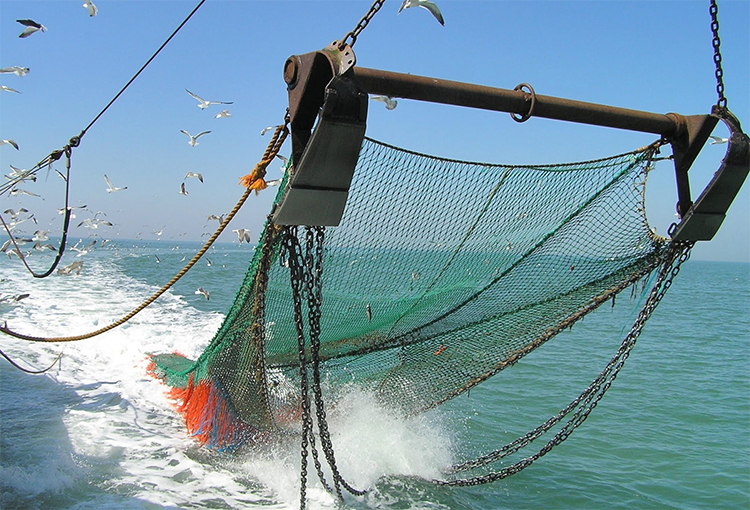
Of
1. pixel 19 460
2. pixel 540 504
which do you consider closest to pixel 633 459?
pixel 540 504

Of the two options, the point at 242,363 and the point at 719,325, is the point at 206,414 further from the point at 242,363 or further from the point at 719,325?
the point at 719,325

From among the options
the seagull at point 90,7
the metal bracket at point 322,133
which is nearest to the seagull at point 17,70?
the seagull at point 90,7

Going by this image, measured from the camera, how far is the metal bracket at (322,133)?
212 centimetres

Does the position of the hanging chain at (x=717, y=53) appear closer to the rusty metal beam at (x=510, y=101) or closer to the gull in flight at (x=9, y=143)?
the rusty metal beam at (x=510, y=101)

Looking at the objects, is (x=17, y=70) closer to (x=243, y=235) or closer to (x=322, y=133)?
(x=243, y=235)

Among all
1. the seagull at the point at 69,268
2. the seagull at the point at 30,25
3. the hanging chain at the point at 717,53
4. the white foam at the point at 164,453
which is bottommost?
the white foam at the point at 164,453

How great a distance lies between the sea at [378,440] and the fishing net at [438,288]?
396mm

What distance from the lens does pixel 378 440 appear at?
213 inches

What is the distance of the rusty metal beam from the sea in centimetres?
120

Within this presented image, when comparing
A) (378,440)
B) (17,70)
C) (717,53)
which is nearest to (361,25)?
(717,53)

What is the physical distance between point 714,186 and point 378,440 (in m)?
3.68

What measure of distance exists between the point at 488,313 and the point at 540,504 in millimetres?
2371

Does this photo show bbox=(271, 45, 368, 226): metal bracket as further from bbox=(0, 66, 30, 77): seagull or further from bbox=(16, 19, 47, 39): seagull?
bbox=(0, 66, 30, 77): seagull

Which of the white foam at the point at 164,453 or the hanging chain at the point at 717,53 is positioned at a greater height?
the hanging chain at the point at 717,53
